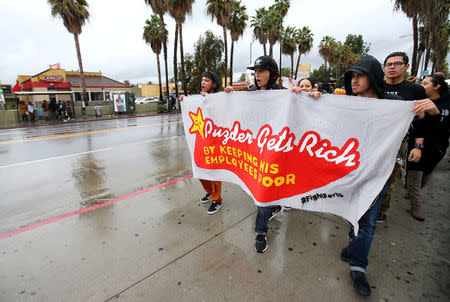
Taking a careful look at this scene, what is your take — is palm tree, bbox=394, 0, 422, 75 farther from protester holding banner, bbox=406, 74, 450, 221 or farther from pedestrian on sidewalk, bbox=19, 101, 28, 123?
pedestrian on sidewalk, bbox=19, 101, 28, 123

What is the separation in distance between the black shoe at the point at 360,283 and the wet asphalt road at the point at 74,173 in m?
3.44

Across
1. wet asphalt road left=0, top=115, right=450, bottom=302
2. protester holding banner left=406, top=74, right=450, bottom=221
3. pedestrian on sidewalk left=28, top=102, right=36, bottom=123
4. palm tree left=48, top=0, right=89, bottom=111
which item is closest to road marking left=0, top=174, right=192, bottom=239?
wet asphalt road left=0, top=115, right=450, bottom=302

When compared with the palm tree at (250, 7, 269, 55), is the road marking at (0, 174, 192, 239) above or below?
below

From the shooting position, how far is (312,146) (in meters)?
2.11

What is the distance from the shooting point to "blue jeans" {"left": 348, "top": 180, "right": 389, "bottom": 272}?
6.21 ft

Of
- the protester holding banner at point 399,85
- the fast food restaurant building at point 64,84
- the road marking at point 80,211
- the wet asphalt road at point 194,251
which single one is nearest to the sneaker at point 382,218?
the wet asphalt road at point 194,251

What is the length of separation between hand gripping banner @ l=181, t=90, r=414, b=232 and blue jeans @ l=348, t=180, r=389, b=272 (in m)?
0.09

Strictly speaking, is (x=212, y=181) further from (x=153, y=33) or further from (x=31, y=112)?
(x=153, y=33)

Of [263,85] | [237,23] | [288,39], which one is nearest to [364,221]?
[263,85]

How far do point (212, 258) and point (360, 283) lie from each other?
4.23 feet

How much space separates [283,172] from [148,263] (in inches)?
61.5

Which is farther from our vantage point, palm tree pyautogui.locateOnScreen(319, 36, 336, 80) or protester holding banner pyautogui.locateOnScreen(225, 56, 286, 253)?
palm tree pyautogui.locateOnScreen(319, 36, 336, 80)

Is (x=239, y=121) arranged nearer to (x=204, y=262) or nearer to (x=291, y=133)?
(x=291, y=133)

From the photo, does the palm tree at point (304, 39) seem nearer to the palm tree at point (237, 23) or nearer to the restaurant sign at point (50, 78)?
the palm tree at point (237, 23)
